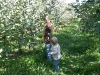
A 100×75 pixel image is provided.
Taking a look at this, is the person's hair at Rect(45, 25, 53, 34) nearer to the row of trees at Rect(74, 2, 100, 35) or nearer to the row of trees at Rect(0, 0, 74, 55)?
the row of trees at Rect(0, 0, 74, 55)

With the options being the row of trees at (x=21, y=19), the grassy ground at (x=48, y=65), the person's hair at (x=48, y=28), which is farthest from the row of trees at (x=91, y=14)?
the person's hair at (x=48, y=28)

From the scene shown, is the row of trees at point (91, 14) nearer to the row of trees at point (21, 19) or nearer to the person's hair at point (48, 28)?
the row of trees at point (21, 19)

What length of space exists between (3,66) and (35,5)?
14.4 feet

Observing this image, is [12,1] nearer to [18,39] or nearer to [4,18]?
[4,18]

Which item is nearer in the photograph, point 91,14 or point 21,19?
point 91,14

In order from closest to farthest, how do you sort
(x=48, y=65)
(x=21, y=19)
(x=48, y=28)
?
(x=21, y=19) → (x=48, y=65) → (x=48, y=28)

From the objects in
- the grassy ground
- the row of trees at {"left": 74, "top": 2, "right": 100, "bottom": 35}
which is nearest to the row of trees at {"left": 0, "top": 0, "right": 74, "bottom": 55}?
the row of trees at {"left": 74, "top": 2, "right": 100, "bottom": 35}

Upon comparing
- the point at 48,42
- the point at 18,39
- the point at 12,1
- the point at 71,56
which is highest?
the point at 12,1

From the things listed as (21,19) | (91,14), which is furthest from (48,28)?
(91,14)

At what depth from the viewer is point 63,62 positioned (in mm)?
11961

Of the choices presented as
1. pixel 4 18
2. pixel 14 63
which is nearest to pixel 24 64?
pixel 14 63

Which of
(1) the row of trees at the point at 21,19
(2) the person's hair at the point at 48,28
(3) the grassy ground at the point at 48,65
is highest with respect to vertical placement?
(1) the row of trees at the point at 21,19

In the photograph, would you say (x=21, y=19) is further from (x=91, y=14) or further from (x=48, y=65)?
(x=91, y=14)

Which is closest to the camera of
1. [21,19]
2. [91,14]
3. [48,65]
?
[91,14]
